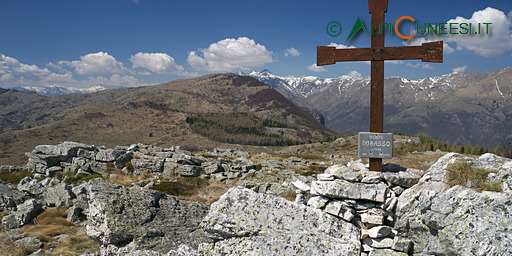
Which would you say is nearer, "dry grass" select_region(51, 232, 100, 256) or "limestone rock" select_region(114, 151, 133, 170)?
"dry grass" select_region(51, 232, 100, 256)

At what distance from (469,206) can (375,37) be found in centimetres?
626

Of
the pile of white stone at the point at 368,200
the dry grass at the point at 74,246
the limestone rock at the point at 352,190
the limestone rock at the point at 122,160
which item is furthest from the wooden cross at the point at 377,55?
the limestone rock at the point at 122,160

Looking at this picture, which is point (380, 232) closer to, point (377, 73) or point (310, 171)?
point (377, 73)

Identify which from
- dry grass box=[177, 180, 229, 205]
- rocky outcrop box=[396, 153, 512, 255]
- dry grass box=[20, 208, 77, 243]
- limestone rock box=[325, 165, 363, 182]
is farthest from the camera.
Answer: dry grass box=[177, 180, 229, 205]

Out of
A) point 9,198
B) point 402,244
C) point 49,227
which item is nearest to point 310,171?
point 402,244

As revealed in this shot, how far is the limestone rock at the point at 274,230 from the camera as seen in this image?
787 cm

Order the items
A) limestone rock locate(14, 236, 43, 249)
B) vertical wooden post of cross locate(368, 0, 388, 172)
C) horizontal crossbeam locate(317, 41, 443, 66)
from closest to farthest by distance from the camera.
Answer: horizontal crossbeam locate(317, 41, 443, 66)
vertical wooden post of cross locate(368, 0, 388, 172)
limestone rock locate(14, 236, 43, 249)

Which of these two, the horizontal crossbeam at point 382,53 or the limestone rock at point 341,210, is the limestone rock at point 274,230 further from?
the horizontal crossbeam at point 382,53

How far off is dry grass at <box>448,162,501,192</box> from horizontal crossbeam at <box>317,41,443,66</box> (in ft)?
12.4

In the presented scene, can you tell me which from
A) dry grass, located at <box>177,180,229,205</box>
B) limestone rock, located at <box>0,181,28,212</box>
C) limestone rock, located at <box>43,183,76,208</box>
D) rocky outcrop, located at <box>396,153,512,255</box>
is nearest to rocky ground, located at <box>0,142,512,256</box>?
rocky outcrop, located at <box>396,153,512,255</box>

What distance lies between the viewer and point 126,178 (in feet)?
82.4

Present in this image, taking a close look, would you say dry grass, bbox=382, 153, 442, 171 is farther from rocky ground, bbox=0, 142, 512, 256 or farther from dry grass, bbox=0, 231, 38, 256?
dry grass, bbox=0, 231, 38, 256

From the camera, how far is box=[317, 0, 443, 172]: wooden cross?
959 centimetres

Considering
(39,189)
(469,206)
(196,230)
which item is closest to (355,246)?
(469,206)
